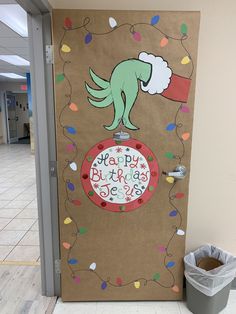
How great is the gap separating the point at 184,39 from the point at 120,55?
432mm

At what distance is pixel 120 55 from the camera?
167 cm

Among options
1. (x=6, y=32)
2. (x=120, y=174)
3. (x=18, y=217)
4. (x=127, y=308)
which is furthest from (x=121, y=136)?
(x=6, y=32)

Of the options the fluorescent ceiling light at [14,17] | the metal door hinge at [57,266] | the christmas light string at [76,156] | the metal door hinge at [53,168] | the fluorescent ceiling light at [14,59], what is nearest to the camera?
the christmas light string at [76,156]

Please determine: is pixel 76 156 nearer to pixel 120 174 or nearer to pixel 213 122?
pixel 120 174

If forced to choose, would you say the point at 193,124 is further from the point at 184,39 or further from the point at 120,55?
the point at 120,55

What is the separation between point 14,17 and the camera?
3.83 m

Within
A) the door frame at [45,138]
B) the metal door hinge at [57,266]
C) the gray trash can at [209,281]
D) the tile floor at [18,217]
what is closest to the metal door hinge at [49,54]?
the door frame at [45,138]

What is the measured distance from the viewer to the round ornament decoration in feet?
5.90

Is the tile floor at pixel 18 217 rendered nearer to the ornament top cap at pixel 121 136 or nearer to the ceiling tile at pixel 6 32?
the ornament top cap at pixel 121 136

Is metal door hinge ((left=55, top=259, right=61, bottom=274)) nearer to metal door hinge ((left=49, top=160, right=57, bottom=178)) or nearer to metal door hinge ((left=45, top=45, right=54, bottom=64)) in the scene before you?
metal door hinge ((left=49, top=160, right=57, bottom=178))

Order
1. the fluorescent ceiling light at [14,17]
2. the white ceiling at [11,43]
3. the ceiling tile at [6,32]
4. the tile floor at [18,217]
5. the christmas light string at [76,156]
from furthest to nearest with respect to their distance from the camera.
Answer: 1. the white ceiling at [11,43]
2. the ceiling tile at [6,32]
3. the fluorescent ceiling light at [14,17]
4. the tile floor at [18,217]
5. the christmas light string at [76,156]

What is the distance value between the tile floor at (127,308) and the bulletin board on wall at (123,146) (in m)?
0.05

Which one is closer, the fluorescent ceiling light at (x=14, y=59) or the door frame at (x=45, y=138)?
the door frame at (x=45, y=138)

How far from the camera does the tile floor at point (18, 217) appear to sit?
8.87 feet
